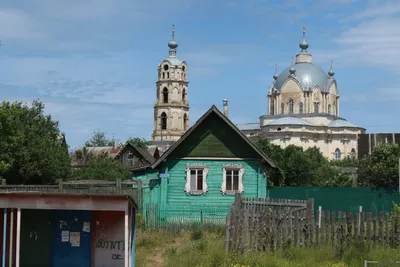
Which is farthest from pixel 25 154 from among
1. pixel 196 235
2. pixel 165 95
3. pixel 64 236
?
pixel 165 95

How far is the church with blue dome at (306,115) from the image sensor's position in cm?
10888

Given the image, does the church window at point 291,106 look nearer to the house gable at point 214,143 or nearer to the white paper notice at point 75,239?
the house gable at point 214,143

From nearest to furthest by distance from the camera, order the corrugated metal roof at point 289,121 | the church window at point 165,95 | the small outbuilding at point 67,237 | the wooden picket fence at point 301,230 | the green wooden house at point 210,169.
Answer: the wooden picket fence at point 301,230 < the small outbuilding at point 67,237 < the green wooden house at point 210,169 < the corrugated metal roof at point 289,121 < the church window at point 165,95

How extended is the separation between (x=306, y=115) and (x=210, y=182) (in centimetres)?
8576

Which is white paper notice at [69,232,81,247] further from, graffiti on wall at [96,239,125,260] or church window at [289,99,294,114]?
church window at [289,99,294,114]

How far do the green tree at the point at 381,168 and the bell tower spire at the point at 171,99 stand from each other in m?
72.8

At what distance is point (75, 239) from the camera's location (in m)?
18.7

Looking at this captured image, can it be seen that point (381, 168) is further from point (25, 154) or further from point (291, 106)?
point (291, 106)

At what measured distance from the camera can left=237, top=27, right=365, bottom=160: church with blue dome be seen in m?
109

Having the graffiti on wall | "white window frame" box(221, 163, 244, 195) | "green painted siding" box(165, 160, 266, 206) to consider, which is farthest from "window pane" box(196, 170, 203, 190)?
the graffiti on wall

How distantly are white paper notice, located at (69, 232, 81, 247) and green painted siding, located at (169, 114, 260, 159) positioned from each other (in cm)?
1258

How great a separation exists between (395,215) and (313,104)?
3890 inches

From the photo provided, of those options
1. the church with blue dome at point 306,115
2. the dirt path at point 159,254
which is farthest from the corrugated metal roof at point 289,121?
the dirt path at point 159,254

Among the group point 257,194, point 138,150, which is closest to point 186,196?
point 257,194
